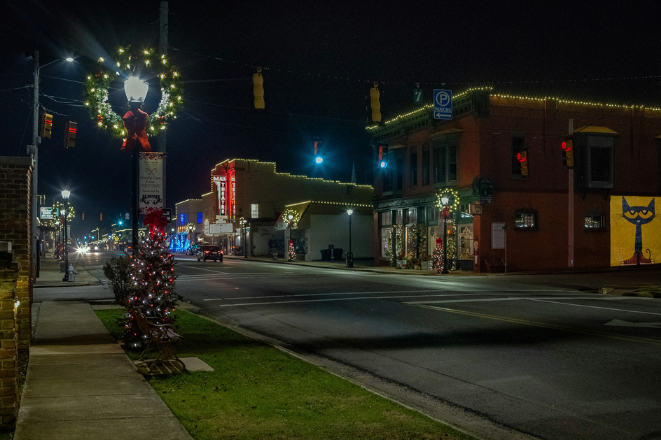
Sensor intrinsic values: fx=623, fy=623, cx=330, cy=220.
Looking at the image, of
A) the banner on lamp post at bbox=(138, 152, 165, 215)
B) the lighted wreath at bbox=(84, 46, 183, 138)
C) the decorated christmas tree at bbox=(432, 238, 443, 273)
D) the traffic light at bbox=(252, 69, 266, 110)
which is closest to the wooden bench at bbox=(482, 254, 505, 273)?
the decorated christmas tree at bbox=(432, 238, 443, 273)

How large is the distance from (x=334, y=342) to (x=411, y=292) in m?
10.6

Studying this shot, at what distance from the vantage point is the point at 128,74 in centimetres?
1448

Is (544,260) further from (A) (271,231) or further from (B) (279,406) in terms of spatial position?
(A) (271,231)

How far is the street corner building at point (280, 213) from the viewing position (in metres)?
59.6

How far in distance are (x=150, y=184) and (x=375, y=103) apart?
979cm

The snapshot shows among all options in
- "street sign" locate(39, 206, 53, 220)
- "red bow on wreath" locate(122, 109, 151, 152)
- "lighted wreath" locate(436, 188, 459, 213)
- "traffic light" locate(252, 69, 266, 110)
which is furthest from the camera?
"street sign" locate(39, 206, 53, 220)

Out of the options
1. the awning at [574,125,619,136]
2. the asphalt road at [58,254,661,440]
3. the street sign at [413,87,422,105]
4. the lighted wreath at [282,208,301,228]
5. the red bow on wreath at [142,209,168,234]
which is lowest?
the asphalt road at [58,254,661,440]

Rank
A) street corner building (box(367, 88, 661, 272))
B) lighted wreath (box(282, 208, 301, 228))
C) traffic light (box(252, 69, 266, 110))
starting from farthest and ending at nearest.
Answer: lighted wreath (box(282, 208, 301, 228))
street corner building (box(367, 88, 661, 272))
traffic light (box(252, 69, 266, 110))

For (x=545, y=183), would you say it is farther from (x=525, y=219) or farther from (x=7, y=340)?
(x=7, y=340)

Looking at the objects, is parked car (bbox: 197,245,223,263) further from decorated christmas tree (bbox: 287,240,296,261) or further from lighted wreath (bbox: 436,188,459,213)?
lighted wreath (bbox: 436,188,459,213)

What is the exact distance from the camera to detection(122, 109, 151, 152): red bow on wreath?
13484mm

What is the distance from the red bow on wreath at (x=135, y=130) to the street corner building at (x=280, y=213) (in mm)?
44531

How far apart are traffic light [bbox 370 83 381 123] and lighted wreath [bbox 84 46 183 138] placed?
7484mm

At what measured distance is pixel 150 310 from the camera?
432 inches
